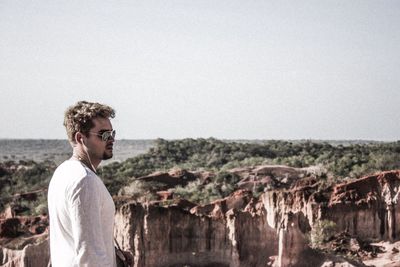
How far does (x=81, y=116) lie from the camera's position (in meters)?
2.56

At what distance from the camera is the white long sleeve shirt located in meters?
2.37

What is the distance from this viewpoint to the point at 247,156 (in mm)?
55812

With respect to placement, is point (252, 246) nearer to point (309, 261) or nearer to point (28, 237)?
point (309, 261)

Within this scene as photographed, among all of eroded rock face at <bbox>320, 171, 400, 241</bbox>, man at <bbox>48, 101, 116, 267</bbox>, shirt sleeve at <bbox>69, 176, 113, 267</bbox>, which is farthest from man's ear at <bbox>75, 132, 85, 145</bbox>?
eroded rock face at <bbox>320, 171, 400, 241</bbox>

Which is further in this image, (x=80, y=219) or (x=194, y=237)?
(x=194, y=237)

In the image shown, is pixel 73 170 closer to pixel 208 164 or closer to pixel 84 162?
pixel 84 162

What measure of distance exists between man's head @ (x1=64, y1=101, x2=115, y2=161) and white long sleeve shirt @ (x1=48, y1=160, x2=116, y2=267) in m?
0.11

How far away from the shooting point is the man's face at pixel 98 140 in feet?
8.54

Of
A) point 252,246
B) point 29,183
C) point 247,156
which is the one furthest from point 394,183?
point 247,156

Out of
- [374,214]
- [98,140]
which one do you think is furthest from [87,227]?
[374,214]

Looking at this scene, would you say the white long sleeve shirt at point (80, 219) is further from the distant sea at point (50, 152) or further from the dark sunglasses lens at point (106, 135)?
the distant sea at point (50, 152)

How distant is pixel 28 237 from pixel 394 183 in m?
13.6

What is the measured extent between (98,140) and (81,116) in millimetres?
128

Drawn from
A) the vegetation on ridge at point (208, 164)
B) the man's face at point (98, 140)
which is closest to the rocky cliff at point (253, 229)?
the vegetation on ridge at point (208, 164)
